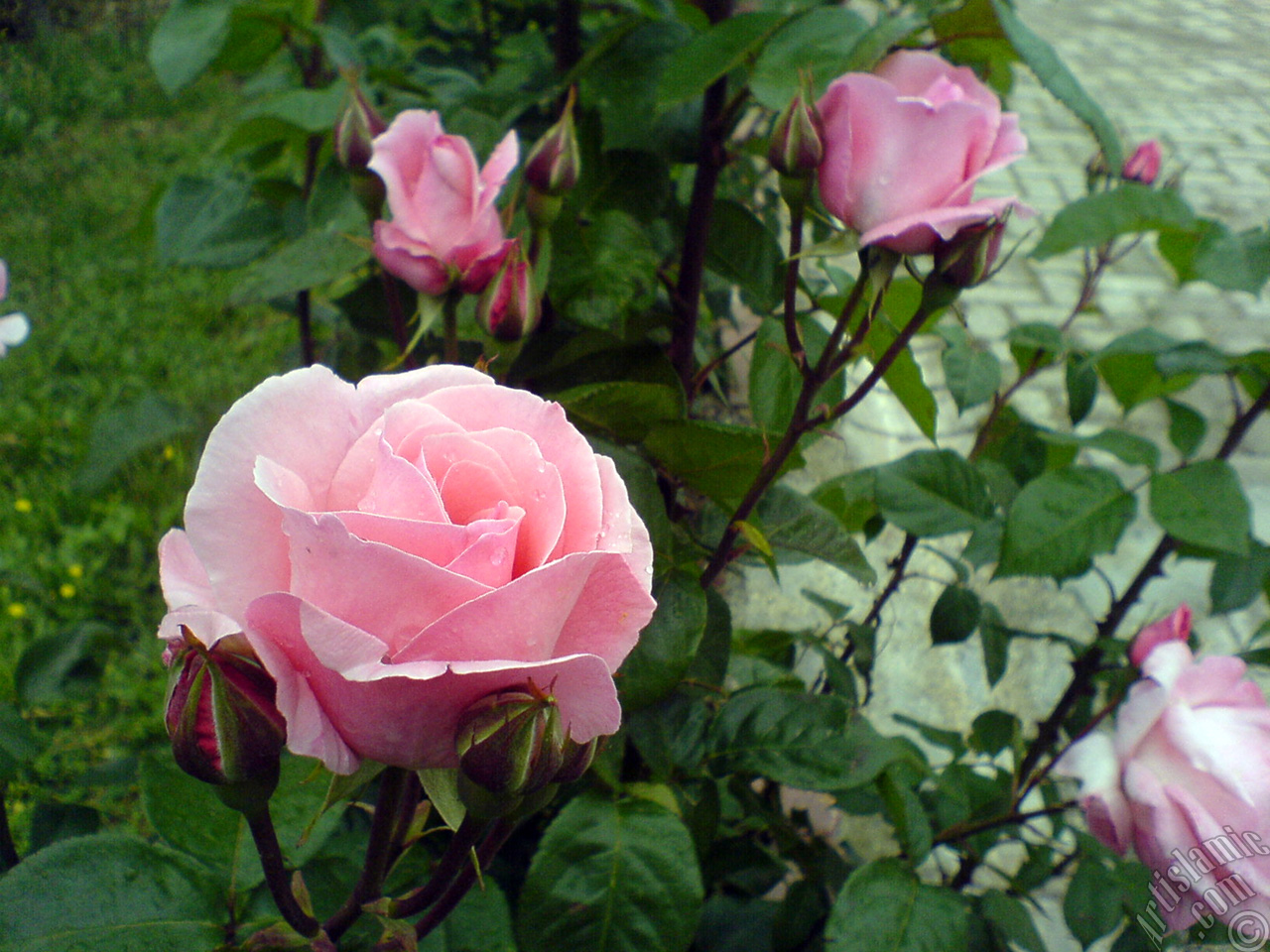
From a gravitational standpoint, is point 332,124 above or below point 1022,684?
above

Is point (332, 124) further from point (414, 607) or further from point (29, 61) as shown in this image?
point (414, 607)

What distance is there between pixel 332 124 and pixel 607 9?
0.51 metres

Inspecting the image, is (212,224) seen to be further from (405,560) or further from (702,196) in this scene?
(405,560)

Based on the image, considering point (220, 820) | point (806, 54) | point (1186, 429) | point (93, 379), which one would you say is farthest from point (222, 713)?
point (93, 379)

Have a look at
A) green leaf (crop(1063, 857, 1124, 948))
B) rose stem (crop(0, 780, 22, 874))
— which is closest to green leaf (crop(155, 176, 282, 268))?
rose stem (crop(0, 780, 22, 874))

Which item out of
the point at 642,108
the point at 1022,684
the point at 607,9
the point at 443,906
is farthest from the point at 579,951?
the point at 1022,684

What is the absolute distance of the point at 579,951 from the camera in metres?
0.58

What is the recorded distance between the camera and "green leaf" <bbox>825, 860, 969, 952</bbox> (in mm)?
678

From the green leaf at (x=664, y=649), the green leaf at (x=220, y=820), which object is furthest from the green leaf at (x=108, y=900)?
the green leaf at (x=664, y=649)

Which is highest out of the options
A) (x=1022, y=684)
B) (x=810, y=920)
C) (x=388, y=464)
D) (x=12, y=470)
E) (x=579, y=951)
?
(x=388, y=464)

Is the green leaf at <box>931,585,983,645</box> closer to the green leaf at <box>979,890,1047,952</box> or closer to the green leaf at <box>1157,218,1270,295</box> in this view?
the green leaf at <box>979,890,1047,952</box>

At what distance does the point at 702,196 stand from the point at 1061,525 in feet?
1.48

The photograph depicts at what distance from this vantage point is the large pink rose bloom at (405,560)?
0.31 m

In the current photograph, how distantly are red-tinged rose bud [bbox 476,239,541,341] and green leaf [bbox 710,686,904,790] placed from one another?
360mm
